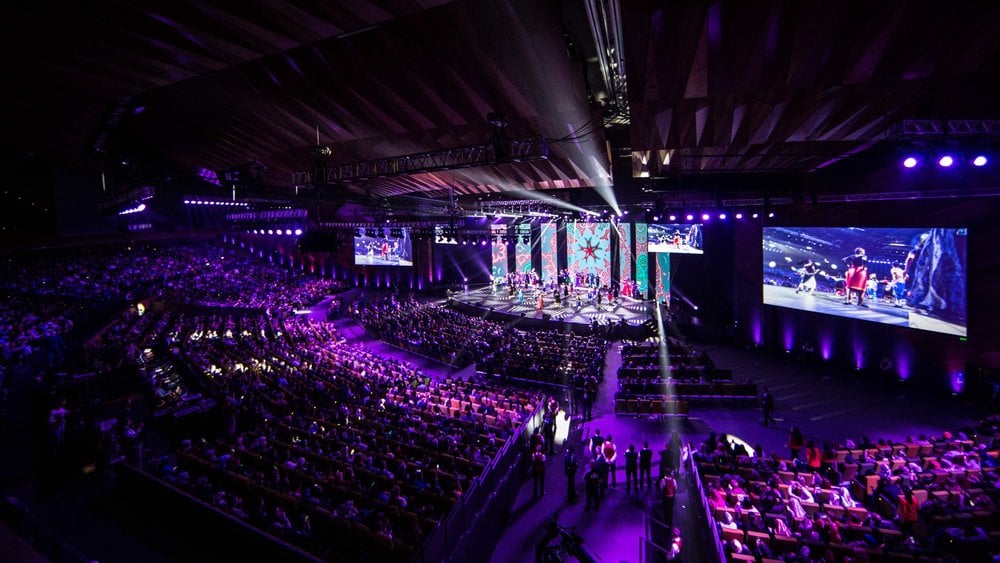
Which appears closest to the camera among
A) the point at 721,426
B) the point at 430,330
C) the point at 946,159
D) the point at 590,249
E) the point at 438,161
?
the point at 946,159

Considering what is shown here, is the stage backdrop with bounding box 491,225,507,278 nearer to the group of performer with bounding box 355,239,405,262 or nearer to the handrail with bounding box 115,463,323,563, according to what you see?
the group of performer with bounding box 355,239,405,262

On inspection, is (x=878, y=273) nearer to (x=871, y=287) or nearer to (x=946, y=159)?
(x=871, y=287)

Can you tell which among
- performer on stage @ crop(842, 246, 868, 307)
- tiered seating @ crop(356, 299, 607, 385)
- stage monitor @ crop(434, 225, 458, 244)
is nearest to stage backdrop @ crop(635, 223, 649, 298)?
tiered seating @ crop(356, 299, 607, 385)

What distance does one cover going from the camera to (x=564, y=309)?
23734 millimetres

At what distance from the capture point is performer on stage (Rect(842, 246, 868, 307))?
13.4m

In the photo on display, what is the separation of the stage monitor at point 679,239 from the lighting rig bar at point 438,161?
14.2 meters

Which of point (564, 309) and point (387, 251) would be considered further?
point (387, 251)

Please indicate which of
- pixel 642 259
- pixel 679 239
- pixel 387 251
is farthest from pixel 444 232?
pixel 642 259

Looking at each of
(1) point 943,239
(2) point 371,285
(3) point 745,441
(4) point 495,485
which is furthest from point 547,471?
(2) point 371,285

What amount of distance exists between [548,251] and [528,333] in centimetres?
1078

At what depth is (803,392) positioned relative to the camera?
44.5 ft

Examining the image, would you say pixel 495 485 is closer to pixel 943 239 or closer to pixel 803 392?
pixel 803 392

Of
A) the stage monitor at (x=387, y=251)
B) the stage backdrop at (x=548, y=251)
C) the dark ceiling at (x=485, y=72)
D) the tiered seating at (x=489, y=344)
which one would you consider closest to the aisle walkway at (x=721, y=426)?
the tiered seating at (x=489, y=344)

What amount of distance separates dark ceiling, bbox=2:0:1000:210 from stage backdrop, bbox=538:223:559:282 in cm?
1986
